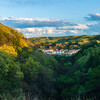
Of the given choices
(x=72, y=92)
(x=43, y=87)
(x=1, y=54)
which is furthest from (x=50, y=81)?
(x=1, y=54)

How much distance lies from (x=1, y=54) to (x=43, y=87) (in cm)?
1232

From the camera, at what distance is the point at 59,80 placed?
148ft

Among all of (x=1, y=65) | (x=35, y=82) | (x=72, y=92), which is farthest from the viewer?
(x=35, y=82)

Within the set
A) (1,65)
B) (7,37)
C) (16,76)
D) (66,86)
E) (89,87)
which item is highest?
(7,37)

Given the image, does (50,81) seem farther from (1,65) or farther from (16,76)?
(1,65)

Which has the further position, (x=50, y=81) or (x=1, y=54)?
(x=50, y=81)

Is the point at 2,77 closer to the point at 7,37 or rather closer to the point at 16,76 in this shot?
the point at 16,76

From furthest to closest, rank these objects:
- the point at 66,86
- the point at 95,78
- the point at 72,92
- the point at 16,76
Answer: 1. the point at 66,86
2. the point at 72,92
3. the point at 95,78
4. the point at 16,76

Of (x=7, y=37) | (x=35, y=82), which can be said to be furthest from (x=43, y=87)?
(x=7, y=37)

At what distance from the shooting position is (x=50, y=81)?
41344 millimetres

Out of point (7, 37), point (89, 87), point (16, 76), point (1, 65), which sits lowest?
point (89, 87)

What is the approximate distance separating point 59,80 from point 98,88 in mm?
15564

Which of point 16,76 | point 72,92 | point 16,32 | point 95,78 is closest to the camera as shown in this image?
point 16,76

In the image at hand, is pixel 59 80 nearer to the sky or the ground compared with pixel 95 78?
nearer to the ground
